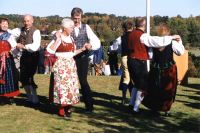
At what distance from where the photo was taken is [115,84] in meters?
9.22

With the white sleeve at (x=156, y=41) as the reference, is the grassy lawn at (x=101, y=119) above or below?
below

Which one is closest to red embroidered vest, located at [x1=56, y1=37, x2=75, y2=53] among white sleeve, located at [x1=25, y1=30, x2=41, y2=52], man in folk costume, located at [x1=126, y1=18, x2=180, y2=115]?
white sleeve, located at [x1=25, y1=30, x2=41, y2=52]

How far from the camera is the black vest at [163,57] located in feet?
15.9

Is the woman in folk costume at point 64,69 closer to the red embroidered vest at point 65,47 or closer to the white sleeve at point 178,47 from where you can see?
the red embroidered vest at point 65,47

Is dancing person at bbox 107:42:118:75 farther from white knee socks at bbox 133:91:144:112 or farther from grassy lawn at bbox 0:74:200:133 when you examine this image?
white knee socks at bbox 133:91:144:112

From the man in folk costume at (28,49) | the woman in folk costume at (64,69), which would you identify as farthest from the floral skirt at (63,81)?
the man in folk costume at (28,49)

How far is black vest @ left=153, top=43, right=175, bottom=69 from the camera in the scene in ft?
15.9

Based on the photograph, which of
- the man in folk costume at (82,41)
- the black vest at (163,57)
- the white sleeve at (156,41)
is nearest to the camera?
the white sleeve at (156,41)

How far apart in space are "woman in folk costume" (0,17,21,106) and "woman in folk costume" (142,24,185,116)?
2.96 metres

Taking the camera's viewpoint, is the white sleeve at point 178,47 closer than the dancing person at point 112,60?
Yes

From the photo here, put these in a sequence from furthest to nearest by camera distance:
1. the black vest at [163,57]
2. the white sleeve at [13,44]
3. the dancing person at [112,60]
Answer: the dancing person at [112,60], the white sleeve at [13,44], the black vest at [163,57]

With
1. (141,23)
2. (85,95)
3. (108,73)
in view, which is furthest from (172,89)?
(108,73)

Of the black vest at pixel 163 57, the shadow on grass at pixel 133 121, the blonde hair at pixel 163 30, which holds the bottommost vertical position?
the shadow on grass at pixel 133 121

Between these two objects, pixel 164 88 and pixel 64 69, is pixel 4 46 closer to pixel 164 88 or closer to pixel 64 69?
pixel 64 69
